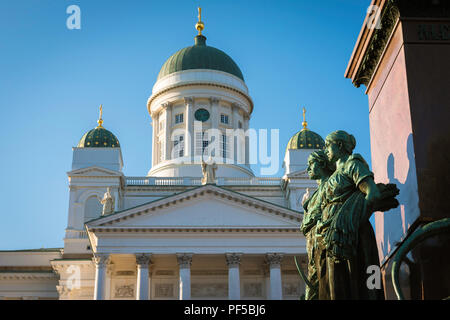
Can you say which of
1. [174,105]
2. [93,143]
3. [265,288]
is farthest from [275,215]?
[174,105]

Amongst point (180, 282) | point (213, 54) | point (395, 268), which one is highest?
point (213, 54)

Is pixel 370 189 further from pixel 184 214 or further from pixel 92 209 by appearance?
pixel 92 209

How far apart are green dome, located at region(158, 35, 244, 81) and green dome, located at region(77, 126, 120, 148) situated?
1197 centimetres

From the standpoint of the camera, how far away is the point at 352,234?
20.5 feet

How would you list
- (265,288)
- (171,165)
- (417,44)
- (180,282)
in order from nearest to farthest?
(417,44) → (180,282) → (265,288) → (171,165)

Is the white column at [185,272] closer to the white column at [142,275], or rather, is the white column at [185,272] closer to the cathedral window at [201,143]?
the white column at [142,275]

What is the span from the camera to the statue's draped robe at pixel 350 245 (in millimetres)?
6254

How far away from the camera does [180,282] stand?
150ft

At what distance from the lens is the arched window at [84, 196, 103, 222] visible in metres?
56.9

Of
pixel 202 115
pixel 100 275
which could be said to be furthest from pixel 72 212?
pixel 202 115

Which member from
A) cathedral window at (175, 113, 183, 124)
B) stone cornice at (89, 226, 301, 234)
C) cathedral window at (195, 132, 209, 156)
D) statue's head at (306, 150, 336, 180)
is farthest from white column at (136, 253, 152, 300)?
statue's head at (306, 150, 336, 180)
